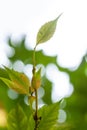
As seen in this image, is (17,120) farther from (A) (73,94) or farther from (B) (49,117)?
(A) (73,94)

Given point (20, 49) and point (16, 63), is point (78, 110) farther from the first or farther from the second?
point (20, 49)

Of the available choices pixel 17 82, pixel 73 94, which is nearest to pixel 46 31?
pixel 17 82

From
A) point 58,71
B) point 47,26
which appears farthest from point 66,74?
point 47,26

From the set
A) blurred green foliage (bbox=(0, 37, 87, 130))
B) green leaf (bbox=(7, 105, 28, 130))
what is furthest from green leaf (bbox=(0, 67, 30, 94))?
blurred green foliage (bbox=(0, 37, 87, 130))

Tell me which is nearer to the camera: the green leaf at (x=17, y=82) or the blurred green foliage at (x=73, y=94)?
the green leaf at (x=17, y=82)

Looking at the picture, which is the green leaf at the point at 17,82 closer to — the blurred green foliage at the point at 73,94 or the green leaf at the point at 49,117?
the green leaf at the point at 49,117

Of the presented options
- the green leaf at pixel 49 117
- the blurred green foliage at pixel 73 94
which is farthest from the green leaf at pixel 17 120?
the blurred green foliage at pixel 73 94

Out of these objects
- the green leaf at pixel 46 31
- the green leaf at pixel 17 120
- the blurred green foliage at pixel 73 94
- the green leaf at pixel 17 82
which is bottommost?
the blurred green foliage at pixel 73 94
